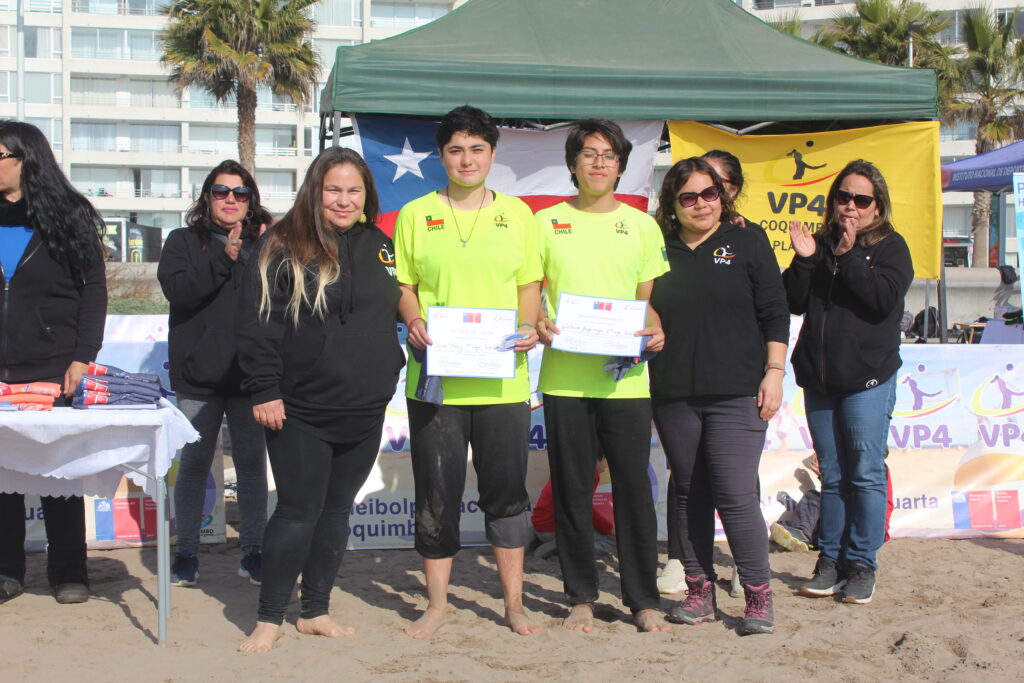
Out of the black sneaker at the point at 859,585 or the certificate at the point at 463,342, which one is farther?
the black sneaker at the point at 859,585

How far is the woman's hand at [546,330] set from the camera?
3.62 m

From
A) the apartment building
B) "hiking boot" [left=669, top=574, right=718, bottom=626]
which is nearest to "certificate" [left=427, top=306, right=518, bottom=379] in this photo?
"hiking boot" [left=669, top=574, right=718, bottom=626]

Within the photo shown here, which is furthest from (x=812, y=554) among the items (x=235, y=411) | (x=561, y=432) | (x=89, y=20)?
(x=89, y=20)

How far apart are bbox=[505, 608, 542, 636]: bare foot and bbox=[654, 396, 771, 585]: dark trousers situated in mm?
678

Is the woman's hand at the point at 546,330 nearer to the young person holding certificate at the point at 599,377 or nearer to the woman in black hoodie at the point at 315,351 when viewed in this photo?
the young person holding certificate at the point at 599,377

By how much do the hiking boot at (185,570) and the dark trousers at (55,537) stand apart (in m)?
0.40

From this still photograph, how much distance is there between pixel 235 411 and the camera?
4.36m

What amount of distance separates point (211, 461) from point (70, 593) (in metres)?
0.81

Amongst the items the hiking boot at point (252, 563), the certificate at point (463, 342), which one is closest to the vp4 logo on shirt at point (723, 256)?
the certificate at point (463, 342)

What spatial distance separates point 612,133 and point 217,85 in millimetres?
23894

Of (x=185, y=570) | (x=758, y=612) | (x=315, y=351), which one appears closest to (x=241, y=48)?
(x=185, y=570)

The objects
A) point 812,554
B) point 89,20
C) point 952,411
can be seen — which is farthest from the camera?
point 89,20

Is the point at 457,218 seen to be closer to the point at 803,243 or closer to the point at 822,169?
the point at 803,243

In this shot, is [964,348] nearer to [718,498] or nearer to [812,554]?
[812,554]
